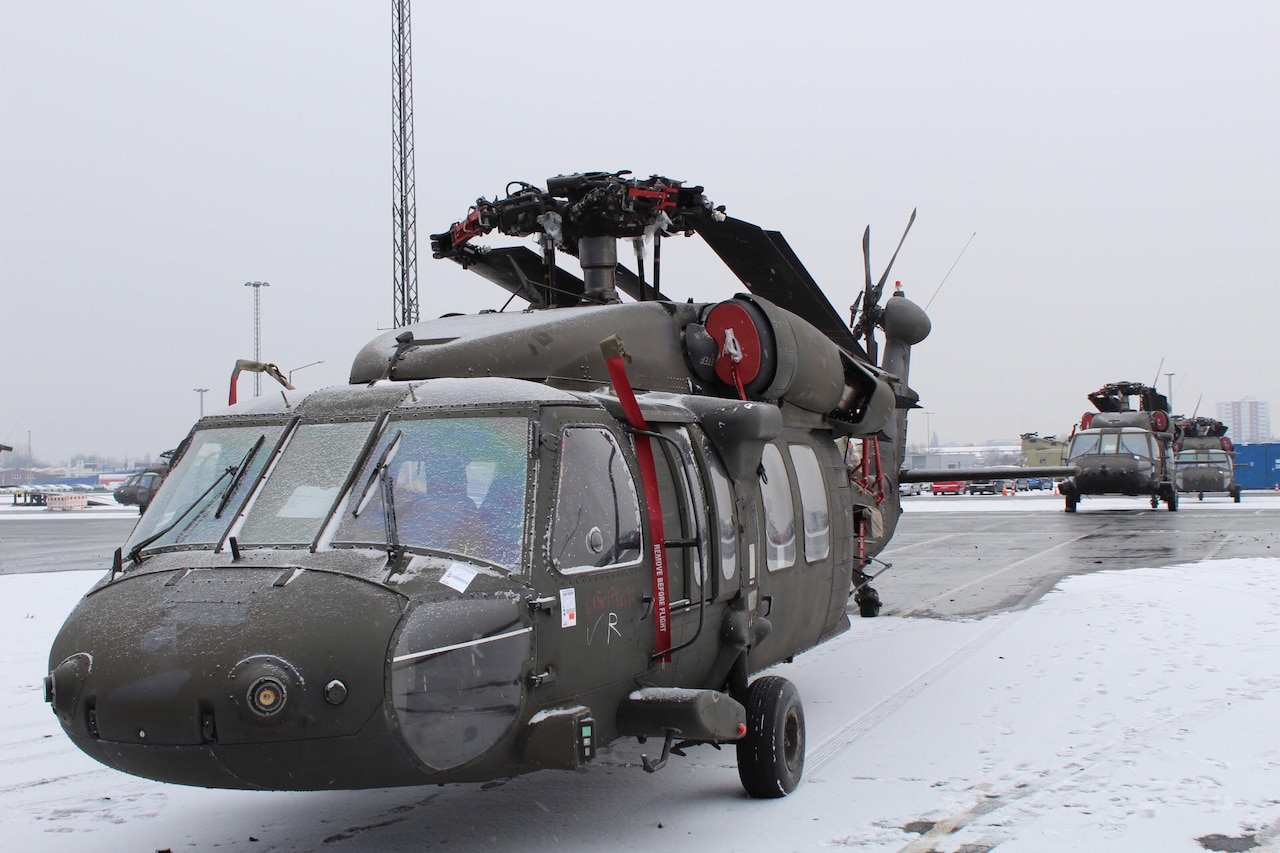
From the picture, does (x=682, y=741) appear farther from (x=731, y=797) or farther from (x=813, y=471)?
(x=813, y=471)

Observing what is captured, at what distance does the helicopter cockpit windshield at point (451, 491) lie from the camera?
4.52m

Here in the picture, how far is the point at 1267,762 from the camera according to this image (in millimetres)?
5996

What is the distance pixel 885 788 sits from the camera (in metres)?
5.77

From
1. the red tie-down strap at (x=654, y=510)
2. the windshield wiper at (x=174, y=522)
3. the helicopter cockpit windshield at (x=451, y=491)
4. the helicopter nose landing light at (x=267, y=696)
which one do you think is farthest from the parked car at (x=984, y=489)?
the helicopter nose landing light at (x=267, y=696)

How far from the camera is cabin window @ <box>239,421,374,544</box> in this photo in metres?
4.58

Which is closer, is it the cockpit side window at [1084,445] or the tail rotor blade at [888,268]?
the tail rotor blade at [888,268]

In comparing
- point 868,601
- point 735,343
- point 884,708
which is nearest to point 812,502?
point 735,343

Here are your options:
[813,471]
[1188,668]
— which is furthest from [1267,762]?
[813,471]

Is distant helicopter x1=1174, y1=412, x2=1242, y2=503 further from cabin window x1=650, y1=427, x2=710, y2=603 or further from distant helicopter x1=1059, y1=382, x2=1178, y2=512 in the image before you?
cabin window x1=650, y1=427, x2=710, y2=603

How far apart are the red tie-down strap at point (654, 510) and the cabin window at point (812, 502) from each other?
7.20 feet

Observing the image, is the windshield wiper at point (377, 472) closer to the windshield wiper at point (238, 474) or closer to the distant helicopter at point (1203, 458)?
the windshield wiper at point (238, 474)

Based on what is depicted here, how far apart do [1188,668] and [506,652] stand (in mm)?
6348

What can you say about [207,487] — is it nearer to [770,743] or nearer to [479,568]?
[479,568]

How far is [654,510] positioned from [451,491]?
3.13ft
